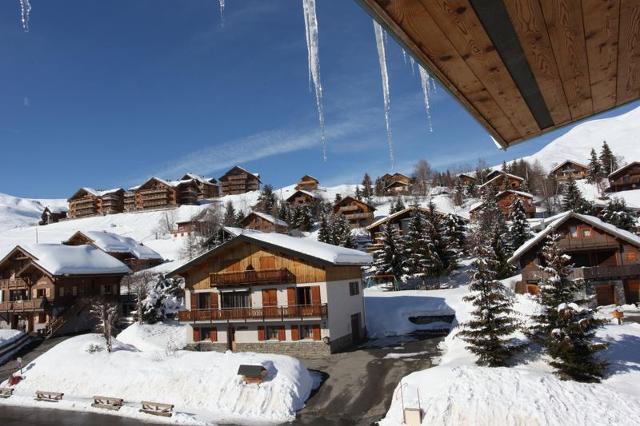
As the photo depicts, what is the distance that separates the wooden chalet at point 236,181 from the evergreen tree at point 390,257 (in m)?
71.5

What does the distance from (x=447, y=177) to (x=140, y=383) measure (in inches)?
4208

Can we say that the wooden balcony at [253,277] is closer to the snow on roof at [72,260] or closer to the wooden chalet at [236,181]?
the snow on roof at [72,260]

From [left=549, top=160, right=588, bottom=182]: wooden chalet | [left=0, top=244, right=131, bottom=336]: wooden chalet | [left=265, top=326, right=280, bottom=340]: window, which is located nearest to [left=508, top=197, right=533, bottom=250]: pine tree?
[left=265, top=326, right=280, bottom=340]: window

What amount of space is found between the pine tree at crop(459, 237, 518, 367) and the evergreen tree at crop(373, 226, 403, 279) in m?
25.1

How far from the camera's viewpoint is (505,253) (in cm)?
4675

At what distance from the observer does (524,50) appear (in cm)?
371

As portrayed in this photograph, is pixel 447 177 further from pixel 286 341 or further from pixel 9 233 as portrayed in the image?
pixel 9 233

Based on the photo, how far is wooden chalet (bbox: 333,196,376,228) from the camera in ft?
258

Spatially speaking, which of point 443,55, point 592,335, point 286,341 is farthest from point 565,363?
point 443,55

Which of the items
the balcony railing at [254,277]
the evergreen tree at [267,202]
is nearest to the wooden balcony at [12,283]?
the balcony railing at [254,277]

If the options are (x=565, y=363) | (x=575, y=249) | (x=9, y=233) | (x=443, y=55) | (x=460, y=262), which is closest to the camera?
(x=443, y=55)

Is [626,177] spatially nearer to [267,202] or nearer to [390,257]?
[390,257]

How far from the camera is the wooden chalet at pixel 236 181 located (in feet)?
373

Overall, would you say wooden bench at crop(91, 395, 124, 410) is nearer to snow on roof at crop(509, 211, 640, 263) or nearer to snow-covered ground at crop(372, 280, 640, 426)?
snow-covered ground at crop(372, 280, 640, 426)
